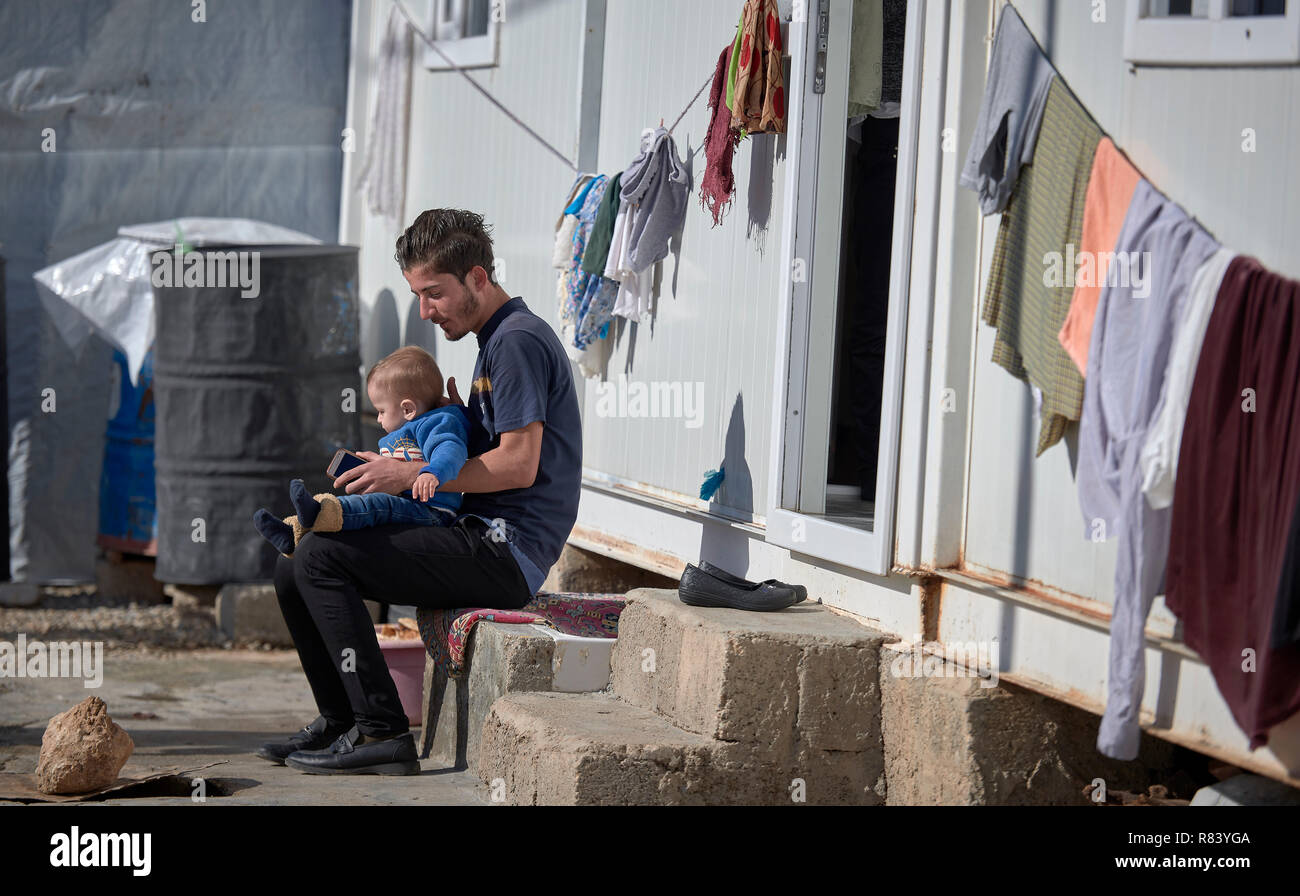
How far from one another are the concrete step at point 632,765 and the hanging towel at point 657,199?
1986 mm

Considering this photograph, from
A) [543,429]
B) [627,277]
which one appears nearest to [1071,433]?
[543,429]

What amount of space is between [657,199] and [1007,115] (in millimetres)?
2084

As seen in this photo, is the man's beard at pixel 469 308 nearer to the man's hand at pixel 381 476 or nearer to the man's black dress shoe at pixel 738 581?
the man's hand at pixel 381 476

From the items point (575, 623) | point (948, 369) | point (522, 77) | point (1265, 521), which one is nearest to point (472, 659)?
point (575, 623)

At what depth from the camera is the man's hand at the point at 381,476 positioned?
164 inches

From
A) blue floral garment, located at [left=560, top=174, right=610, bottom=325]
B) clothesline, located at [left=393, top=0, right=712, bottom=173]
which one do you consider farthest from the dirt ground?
clothesline, located at [left=393, top=0, right=712, bottom=173]

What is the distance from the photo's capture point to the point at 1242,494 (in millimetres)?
2928

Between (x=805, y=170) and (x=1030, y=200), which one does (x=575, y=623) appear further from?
(x=1030, y=200)

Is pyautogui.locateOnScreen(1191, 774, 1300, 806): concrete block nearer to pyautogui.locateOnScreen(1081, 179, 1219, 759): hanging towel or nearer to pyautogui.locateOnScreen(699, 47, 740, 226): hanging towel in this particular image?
pyautogui.locateOnScreen(1081, 179, 1219, 759): hanging towel

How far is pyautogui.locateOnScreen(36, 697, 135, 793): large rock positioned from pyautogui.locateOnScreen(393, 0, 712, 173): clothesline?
290cm

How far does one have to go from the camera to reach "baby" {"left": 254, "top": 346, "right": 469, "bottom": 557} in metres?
4.19

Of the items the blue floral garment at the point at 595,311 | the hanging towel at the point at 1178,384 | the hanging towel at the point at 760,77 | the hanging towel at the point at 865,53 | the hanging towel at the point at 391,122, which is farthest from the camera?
the hanging towel at the point at 391,122

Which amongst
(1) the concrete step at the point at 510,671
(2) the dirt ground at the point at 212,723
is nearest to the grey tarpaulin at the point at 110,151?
(2) the dirt ground at the point at 212,723
